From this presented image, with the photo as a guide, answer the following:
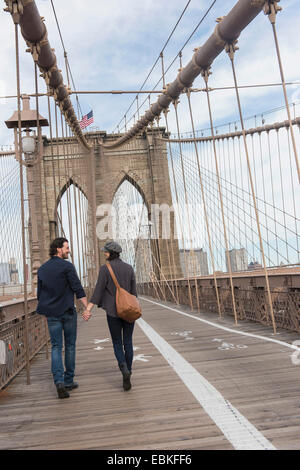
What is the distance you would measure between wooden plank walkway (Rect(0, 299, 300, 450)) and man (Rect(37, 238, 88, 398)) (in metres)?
0.22

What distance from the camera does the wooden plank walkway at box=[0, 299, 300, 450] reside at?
2359mm

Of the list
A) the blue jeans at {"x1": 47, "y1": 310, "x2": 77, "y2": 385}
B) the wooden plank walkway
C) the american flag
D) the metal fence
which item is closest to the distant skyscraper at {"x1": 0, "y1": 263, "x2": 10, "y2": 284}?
the american flag

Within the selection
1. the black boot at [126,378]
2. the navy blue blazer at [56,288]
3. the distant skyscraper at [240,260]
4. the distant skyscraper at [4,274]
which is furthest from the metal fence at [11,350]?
the distant skyscraper at [240,260]

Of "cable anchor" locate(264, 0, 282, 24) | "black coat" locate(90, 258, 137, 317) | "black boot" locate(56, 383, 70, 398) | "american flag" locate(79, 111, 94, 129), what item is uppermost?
"american flag" locate(79, 111, 94, 129)

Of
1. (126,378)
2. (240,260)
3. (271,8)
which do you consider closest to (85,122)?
(240,260)

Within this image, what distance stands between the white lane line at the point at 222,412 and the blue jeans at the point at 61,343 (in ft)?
2.95

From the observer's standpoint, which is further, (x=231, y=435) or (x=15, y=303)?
(x=15, y=303)

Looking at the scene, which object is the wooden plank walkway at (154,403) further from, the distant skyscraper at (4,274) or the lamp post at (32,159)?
the distant skyscraper at (4,274)

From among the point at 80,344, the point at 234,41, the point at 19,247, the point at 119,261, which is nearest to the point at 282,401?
the point at 119,261

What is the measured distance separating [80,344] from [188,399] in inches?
148

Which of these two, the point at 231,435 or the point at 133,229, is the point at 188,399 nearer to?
the point at 231,435

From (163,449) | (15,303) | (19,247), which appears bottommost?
(163,449)

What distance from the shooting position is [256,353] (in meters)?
4.60

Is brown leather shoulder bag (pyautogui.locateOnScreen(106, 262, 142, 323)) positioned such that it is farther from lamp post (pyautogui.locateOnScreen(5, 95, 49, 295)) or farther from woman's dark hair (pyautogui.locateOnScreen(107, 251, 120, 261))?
lamp post (pyautogui.locateOnScreen(5, 95, 49, 295))
